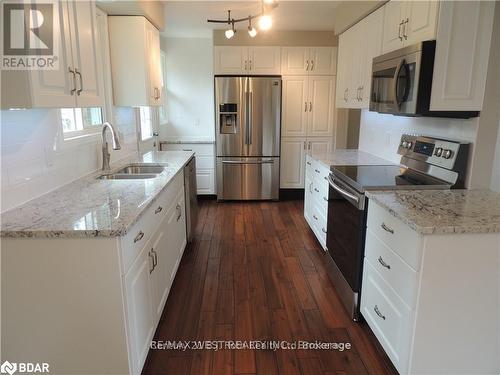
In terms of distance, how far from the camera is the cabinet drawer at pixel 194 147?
4.98m

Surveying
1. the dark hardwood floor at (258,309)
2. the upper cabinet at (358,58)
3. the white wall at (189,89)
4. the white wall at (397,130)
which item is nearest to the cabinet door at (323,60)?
the upper cabinet at (358,58)

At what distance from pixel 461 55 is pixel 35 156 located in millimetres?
2519

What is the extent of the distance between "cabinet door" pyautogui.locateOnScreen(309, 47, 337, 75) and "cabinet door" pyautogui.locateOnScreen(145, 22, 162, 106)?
91.5 inches

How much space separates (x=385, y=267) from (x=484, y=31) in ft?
4.81

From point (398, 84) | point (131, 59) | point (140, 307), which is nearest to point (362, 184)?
point (398, 84)

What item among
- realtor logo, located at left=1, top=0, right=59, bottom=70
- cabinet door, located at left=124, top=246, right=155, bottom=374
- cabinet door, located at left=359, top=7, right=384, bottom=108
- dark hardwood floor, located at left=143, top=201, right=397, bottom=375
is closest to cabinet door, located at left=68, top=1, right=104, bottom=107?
realtor logo, located at left=1, top=0, right=59, bottom=70

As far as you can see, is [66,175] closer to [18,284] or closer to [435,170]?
[18,284]

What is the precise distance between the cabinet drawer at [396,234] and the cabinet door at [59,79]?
5.78 feet

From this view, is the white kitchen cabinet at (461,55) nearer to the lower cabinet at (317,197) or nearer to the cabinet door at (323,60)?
the lower cabinet at (317,197)

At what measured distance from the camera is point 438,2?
1.90 meters

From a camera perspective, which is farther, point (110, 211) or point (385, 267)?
point (385, 267)

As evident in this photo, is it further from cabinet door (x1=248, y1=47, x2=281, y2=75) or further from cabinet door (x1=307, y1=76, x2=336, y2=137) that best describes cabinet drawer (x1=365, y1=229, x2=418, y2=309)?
cabinet door (x1=248, y1=47, x2=281, y2=75)

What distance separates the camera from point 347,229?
239 centimetres

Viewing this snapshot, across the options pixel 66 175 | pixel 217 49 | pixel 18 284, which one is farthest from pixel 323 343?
pixel 217 49
